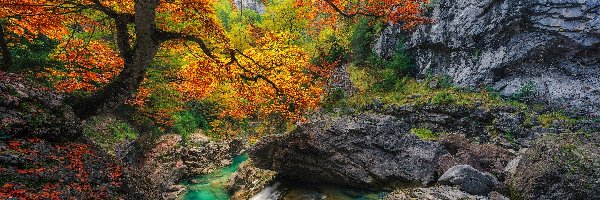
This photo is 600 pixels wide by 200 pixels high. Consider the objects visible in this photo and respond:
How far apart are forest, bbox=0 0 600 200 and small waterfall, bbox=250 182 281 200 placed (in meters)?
0.11

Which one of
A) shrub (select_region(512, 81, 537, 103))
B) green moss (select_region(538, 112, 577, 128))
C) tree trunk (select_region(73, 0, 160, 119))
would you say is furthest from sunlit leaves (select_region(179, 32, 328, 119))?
shrub (select_region(512, 81, 537, 103))

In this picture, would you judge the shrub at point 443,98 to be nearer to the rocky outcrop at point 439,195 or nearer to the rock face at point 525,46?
the rock face at point 525,46

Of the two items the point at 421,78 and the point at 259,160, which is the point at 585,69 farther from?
the point at 259,160

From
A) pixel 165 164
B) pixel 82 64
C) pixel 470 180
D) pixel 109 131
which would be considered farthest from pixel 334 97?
pixel 82 64

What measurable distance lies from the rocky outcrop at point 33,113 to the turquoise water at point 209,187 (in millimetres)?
9932

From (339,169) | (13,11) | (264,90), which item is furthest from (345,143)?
(13,11)

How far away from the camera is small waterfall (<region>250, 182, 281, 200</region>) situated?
12719 mm

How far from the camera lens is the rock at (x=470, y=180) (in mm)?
8664

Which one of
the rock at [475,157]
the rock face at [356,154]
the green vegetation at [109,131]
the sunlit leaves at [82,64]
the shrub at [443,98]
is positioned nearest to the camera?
the rock face at [356,154]

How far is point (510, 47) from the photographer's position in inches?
762

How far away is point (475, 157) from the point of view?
43.4 ft

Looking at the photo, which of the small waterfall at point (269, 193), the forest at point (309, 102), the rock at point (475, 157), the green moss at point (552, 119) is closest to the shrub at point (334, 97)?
the forest at point (309, 102)

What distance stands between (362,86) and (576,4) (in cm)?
1314

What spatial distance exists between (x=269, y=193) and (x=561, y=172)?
9.58m
